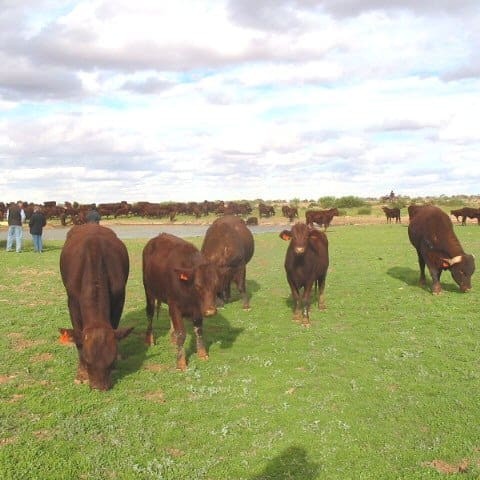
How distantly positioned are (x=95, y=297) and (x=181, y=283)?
61.2 inches

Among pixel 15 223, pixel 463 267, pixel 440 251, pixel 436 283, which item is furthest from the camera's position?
pixel 15 223

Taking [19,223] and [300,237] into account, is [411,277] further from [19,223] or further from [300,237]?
[19,223]

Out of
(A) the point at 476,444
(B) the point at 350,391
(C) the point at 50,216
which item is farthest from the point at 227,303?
(C) the point at 50,216

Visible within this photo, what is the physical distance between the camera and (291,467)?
18.2 feet

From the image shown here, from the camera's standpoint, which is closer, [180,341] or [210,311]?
[210,311]

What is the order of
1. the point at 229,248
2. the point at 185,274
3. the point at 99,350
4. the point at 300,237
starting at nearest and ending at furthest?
the point at 99,350, the point at 185,274, the point at 300,237, the point at 229,248

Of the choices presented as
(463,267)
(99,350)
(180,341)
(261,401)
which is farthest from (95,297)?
(463,267)

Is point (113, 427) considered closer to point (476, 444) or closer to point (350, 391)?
point (350, 391)

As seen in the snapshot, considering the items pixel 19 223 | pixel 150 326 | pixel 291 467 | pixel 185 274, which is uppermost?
pixel 19 223

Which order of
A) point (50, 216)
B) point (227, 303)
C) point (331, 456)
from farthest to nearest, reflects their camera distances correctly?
point (50, 216), point (227, 303), point (331, 456)

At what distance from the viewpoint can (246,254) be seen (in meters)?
14.1

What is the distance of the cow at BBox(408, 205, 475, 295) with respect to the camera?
1423 cm

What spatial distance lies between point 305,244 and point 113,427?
621 centimetres

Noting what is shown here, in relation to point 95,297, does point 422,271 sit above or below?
below
